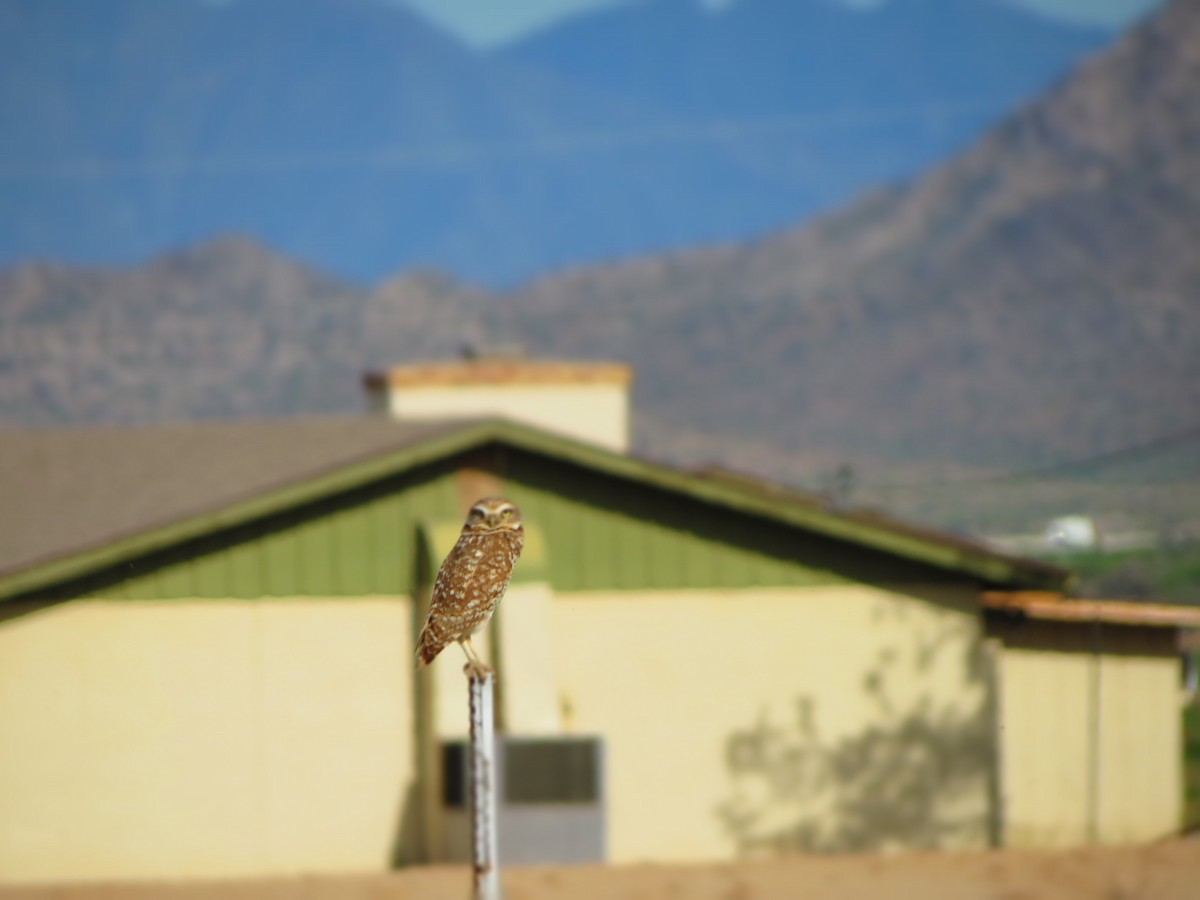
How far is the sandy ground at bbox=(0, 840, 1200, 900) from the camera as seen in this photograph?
16.7m

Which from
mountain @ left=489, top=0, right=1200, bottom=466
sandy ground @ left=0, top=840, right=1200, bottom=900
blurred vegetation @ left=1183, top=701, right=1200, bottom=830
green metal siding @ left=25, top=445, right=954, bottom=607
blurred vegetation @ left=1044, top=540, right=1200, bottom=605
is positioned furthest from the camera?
mountain @ left=489, top=0, right=1200, bottom=466

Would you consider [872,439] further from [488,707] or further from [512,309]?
[488,707]

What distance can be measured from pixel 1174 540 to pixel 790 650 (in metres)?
73.4

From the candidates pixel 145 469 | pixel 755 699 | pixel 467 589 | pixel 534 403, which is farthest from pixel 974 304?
pixel 467 589

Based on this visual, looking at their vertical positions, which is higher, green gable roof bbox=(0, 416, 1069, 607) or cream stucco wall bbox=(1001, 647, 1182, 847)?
green gable roof bbox=(0, 416, 1069, 607)

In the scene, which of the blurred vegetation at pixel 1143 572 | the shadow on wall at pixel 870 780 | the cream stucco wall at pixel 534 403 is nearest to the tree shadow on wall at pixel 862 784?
the shadow on wall at pixel 870 780

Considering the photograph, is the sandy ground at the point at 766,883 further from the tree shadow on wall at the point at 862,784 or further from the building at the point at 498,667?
the building at the point at 498,667

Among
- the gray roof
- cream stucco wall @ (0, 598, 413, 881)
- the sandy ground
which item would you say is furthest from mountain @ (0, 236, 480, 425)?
the sandy ground

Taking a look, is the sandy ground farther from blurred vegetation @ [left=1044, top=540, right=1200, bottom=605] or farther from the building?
blurred vegetation @ [left=1044, top=540, right=1200, bottom=605]

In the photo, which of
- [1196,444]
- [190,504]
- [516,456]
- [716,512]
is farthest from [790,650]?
[1196,444]

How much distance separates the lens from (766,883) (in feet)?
56.4

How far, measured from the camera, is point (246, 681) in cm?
1772

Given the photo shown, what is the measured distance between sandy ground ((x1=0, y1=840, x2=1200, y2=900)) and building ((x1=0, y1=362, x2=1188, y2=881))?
0.40m

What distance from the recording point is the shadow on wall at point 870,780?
18344mm
